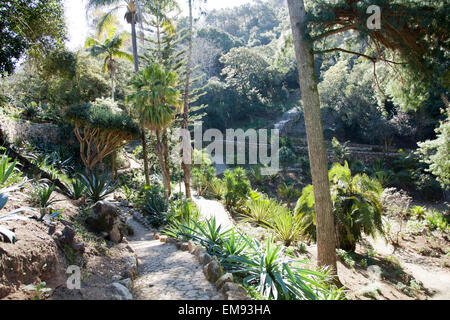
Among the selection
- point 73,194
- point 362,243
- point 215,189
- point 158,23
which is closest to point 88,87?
point 158,23

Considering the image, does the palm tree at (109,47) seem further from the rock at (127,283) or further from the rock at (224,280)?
the rock at (224,280)

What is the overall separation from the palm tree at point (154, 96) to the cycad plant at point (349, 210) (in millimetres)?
6065

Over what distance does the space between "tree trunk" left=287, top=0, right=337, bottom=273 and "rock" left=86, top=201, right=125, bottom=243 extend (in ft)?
12.6

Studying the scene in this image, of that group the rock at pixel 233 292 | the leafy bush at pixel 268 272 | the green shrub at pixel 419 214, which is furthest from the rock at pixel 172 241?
the green shrub at pixel 419 214

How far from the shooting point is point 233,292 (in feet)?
8.43

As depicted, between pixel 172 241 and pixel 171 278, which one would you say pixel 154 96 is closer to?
pixel 172 241

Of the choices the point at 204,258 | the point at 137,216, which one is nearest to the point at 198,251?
the point at 204,258

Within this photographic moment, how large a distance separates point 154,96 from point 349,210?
777 centimetres

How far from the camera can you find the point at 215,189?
1377 centimetres

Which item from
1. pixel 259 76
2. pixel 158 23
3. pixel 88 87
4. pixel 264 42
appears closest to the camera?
pixel 158 23

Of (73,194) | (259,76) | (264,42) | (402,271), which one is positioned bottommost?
(402,271)

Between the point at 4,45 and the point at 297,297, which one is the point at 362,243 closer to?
the point at 297,297

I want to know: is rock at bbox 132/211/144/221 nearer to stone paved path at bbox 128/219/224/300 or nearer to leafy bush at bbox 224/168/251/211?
stone paved path at bbox 128/219/224/300
